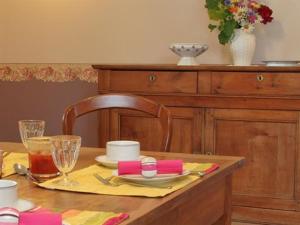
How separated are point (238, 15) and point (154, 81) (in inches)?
23.2

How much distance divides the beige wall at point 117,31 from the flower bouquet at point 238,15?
27cm

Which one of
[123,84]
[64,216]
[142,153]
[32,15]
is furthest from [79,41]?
[64,216]

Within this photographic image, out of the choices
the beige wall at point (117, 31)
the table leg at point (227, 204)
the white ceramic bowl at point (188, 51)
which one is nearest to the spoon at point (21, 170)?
the table leg at point (227, 204)

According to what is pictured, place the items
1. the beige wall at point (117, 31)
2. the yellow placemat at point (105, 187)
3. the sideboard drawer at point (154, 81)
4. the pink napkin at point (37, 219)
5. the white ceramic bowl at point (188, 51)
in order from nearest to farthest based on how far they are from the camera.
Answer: the pink napkin at point (37, 219) → the yellow placemat at point (105, 187) → the sideboard drawer at point (154, 81) → the white ceramic bowl at point (188, 51) → the beige wall at point (117, 31)

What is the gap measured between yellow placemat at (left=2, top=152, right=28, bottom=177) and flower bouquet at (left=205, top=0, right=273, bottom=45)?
5.90 ft

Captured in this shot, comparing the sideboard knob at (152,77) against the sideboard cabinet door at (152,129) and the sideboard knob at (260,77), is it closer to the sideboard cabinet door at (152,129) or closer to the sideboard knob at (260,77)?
the sideboard cabinet door at (152,129)

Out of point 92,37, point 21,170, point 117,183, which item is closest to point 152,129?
point 92,37

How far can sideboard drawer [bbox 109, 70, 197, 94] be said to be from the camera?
3.23 m

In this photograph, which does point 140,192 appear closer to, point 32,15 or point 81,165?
point 81,165

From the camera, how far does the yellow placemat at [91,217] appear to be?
1.05m

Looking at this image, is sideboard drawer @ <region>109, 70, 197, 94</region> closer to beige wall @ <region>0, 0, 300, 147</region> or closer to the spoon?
beige wall @ <region>0, 0, 300, 147</region>

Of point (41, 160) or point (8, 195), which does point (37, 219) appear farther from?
point (41, 160)

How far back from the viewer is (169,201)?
1.24m

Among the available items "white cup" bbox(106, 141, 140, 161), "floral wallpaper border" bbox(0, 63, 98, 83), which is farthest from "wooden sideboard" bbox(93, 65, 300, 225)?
"white cup" bbox(106, 141, 140, 161)
